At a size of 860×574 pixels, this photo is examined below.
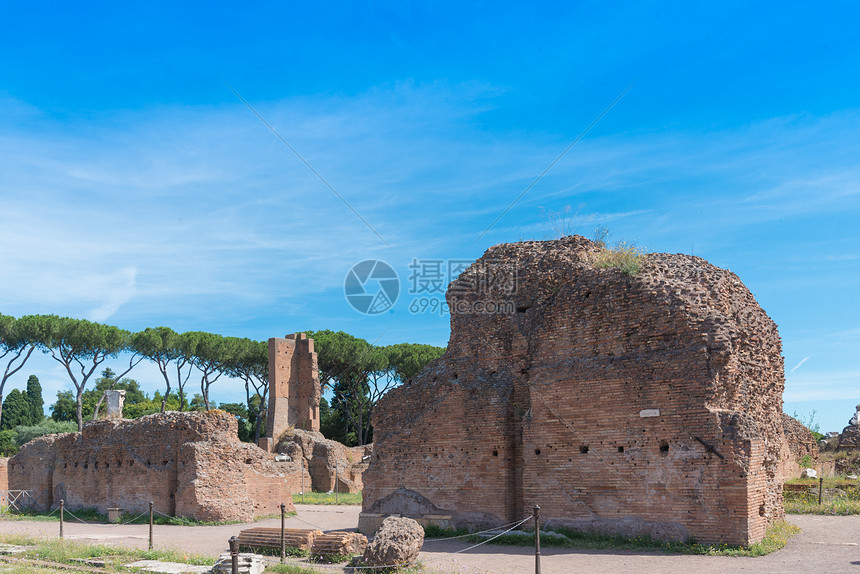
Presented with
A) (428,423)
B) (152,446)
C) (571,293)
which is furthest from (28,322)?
(571,293)

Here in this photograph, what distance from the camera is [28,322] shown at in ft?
133

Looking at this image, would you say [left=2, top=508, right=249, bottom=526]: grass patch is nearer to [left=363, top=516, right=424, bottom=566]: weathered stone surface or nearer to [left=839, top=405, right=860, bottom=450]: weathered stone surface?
[left=363, top=516, right=424, bottom=566]: weathered stone surface

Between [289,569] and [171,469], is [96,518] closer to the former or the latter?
[171,469]

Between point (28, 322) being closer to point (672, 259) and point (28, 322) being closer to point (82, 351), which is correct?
point (82, 351)

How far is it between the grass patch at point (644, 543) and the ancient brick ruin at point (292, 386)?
34.2m

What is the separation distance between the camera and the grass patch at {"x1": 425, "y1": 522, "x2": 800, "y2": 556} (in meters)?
11.1

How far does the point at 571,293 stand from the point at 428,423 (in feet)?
14.0

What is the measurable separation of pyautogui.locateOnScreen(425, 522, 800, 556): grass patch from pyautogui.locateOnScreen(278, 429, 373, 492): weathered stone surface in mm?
23977

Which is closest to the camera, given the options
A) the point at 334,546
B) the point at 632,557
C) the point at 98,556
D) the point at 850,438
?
the point at 632,557

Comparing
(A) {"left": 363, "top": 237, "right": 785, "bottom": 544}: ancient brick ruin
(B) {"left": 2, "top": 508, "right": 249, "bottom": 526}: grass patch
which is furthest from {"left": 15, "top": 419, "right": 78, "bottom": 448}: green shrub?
(A) {"left": 363, "top": 237, "right": 785, "bottom": 544}: ancient brick ruin

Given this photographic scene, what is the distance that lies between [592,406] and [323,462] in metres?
26.9

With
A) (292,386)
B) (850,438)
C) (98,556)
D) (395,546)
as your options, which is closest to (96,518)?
(98,556)

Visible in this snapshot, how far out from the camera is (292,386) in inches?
1884

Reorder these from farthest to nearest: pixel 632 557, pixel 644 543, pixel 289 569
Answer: pixel 644 543 < pixel 632 557 < pixel 289 569
